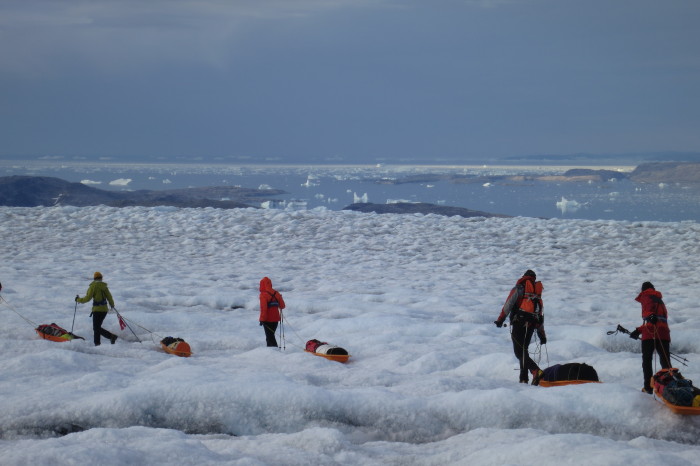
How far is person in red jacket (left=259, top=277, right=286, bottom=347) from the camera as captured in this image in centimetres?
1070

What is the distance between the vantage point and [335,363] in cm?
885

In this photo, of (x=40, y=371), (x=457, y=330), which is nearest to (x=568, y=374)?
(x=457, y=330)

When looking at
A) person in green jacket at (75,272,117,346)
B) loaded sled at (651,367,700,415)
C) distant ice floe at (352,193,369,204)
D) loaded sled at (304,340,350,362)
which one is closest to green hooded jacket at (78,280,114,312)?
person in green jacket at (75,272,117,346)

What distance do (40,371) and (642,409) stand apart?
715cm

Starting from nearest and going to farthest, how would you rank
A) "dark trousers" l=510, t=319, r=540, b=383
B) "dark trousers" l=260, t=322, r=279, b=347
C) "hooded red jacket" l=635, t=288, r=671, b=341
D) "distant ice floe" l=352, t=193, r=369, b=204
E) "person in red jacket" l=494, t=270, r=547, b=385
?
"hooded red jacket" l=635, t=288, r=671, b=341 < "dark trousers" l=510, t=319, r=540, b=383 < "person in red jacket" l=494, t=270, r=547, b=385 < "dark trousers" l=260, t=322, r=279, b=347 < "distant ice floe" l=352, t=193, r=369, b=204

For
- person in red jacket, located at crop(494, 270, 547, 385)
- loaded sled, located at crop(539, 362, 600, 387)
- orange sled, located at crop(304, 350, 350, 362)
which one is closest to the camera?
loaded sled, located at crop(539, 362, 600, 387)

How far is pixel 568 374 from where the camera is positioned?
7789 millimetres

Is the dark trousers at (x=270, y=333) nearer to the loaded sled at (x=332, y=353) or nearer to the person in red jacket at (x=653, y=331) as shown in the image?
the loaded sled at (x=332, y=353)

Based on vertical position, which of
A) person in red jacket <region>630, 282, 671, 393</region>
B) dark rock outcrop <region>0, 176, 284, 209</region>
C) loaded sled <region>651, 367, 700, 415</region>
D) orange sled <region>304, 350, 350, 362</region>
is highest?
person in red jacket <region>630, 282, 671, 393</region>

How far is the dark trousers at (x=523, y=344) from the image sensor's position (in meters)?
8.38

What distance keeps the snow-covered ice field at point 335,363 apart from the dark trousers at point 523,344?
2.05 feet

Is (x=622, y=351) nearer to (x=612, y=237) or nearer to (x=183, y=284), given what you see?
(x=183, y=284)

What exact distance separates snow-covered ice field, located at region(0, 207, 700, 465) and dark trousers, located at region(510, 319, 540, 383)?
624 millimetres

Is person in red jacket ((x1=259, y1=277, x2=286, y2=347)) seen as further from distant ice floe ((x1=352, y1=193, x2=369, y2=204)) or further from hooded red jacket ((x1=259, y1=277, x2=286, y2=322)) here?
distant ice floe ((x1=352, y1=193, x2=369, y2=204))
